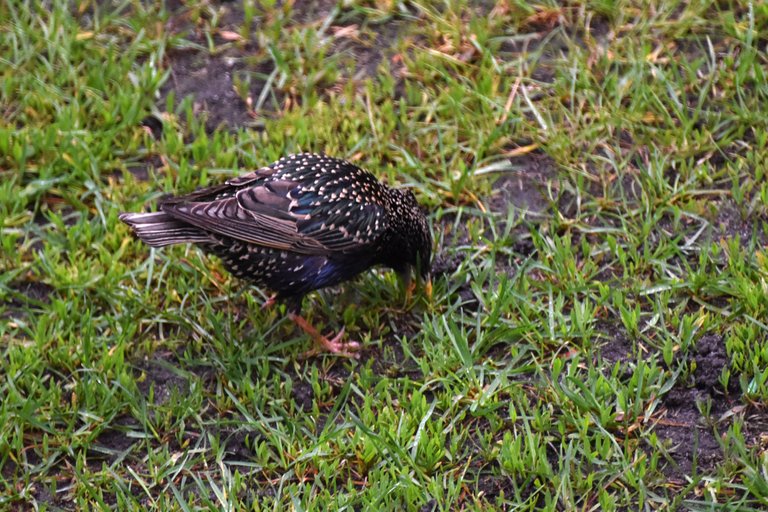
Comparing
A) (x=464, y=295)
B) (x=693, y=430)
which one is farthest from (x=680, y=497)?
(x=464, y=295)

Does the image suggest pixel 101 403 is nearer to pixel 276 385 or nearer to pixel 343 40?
pixel 276 385

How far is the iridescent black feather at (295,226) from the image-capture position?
4.92m

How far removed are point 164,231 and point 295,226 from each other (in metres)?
0.59

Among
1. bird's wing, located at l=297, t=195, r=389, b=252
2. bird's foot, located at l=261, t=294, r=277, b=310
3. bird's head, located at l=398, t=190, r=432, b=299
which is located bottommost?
bird's foot, located at l=261, t=294, r=277, b=310

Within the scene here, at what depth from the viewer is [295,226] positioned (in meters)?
4.96

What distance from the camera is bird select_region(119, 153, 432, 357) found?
4926mm

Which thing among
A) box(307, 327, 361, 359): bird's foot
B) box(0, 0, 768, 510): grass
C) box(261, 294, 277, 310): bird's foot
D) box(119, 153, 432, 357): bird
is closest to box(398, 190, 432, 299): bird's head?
box(119, 153, 432, 357): bird

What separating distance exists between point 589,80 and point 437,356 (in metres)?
2.11

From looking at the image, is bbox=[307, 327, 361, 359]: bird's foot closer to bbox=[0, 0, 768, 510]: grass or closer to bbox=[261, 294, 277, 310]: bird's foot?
bbox=[0, 0, 768, 510]: grass

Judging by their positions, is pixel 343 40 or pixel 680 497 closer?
pixel 680 497

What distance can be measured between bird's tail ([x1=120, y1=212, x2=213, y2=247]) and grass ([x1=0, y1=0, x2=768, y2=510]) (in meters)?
0.47

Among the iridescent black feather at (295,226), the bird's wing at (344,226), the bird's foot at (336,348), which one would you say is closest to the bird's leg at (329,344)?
the bird's foot at (336,348)

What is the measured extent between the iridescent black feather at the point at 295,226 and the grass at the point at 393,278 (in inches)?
12.5

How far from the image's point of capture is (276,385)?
490cm
